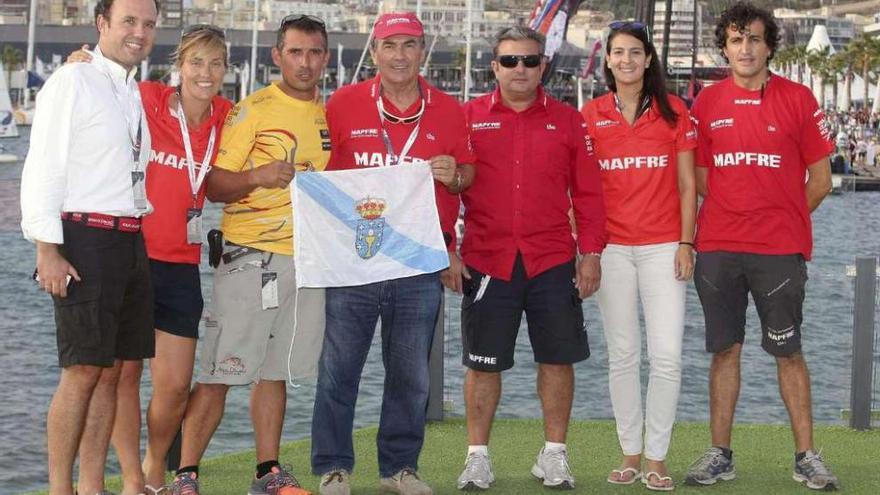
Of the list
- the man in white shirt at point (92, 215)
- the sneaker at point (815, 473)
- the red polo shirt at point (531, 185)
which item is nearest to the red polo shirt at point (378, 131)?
the red polo shirt at point (531, 185)

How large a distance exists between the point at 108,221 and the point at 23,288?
25.0m

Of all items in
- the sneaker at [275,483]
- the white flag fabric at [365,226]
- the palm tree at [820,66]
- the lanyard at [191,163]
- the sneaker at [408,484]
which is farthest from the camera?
the palm tree at [820,66]

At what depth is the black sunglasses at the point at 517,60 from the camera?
6.61 m

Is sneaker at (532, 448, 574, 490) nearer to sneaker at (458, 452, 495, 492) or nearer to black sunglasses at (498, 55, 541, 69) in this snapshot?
sneaker at (458, 452, 495, 492)

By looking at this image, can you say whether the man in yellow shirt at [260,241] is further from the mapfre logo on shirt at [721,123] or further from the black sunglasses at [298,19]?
Result: the mapfre logo on shirt at [721,123]

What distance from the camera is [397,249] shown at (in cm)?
641

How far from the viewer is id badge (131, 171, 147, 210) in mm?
5738

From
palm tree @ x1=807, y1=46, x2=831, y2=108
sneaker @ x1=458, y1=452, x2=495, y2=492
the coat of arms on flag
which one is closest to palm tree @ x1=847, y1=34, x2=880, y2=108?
palm tree @ x1=807, y1=46, x2=831, y2=108

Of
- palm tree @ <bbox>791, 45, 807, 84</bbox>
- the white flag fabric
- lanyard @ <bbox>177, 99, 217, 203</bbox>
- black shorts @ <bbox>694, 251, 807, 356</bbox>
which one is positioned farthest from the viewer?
palm tree @ <bbox>791, 45, 807, 84</bbox>

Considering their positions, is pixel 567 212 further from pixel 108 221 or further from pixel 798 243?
pixel 108 221

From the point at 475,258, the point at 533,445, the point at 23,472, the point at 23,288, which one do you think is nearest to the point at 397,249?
the point at 475,258

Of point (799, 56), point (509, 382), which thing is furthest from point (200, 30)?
point (799, 56)

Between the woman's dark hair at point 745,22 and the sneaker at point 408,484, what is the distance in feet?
8.29

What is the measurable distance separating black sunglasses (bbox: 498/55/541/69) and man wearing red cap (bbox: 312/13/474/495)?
33 centimetres
